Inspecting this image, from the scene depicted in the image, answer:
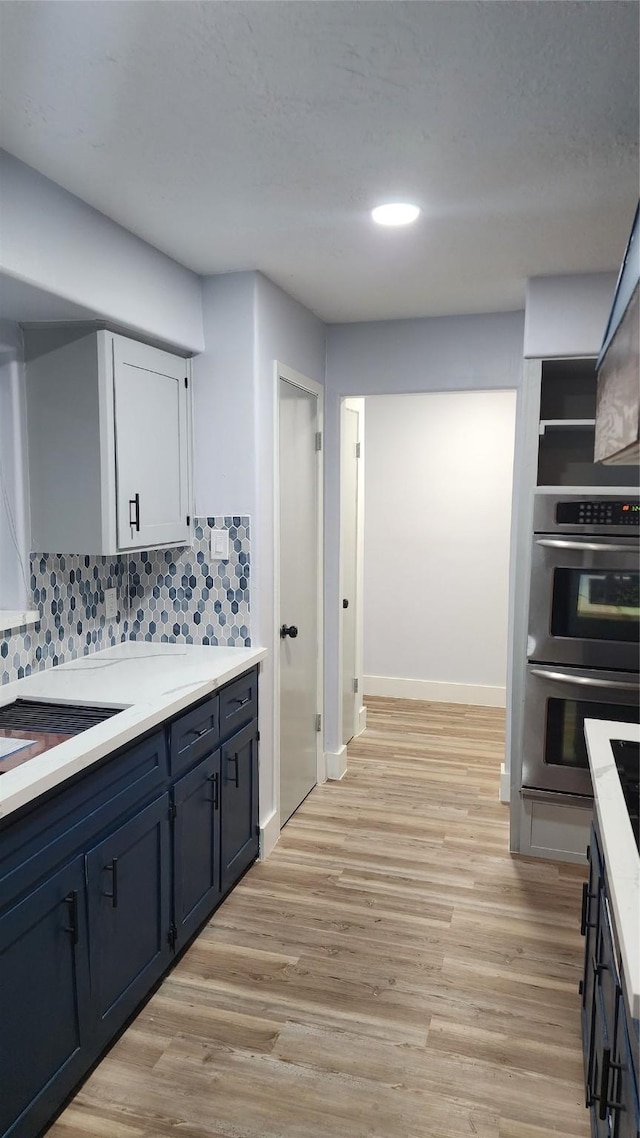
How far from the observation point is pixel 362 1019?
7.43 feet

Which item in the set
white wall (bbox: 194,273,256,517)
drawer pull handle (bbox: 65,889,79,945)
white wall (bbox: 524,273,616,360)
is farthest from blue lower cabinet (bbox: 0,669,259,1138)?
white wall (bbox: 524,273,616,360)

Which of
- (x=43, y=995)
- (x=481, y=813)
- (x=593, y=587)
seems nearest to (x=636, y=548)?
(x=593, y=587)

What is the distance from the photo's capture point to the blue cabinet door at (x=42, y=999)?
63.9 inches

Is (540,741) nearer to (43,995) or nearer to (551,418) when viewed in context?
(551,418)

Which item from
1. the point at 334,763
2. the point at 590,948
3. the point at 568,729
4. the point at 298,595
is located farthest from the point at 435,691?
the point at 590,948

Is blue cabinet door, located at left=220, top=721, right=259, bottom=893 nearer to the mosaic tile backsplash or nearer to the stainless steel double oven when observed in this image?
the mosaic tile backsplash

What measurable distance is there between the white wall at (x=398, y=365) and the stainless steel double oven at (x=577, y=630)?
0.96m

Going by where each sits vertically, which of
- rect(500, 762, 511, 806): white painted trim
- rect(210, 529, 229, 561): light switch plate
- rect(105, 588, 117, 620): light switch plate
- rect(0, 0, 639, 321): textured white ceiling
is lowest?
rect(500, 762, 511, 806): white painted trim

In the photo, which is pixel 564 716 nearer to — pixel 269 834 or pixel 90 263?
pixel 269 834

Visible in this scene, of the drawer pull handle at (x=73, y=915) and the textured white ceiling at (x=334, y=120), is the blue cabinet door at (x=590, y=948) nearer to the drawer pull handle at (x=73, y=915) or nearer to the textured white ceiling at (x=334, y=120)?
the drawer pull handle at (x=73, y=915)

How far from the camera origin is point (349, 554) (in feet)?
14.4

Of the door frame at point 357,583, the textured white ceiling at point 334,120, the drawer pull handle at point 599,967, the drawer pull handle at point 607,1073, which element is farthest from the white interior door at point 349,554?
the drawer pull handle at point 607,1073

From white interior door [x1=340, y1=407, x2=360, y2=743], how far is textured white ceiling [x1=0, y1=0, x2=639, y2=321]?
1491 millimetres

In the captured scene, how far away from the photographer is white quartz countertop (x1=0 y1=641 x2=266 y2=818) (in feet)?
5.67
